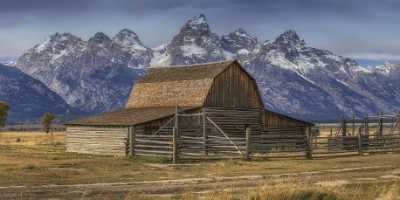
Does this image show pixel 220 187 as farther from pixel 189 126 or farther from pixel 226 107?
pixel 226 107

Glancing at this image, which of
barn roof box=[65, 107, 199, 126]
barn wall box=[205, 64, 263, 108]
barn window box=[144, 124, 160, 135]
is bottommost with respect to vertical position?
barn window box=[144, 124, 160, 135]

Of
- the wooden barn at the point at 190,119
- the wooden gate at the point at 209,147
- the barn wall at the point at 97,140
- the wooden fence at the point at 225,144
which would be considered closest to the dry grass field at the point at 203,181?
the wooden gate at the point at 209,147

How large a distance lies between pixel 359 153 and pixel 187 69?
17.0 m

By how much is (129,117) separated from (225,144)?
9.86 meters

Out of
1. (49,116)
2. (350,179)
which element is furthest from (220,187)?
(49,116)

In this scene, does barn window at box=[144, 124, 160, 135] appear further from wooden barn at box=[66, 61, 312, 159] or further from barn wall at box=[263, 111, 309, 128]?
barn wall at box=[263, 111, 309, 128]

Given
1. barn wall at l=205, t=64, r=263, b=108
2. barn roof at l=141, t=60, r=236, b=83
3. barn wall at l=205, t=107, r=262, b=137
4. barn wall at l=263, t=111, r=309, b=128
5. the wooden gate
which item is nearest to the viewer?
the wooden gate

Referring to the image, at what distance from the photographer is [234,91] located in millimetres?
52312

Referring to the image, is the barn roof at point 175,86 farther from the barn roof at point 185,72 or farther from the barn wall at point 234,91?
the barn wall at point 234,91

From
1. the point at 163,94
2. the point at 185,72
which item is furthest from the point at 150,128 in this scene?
the point at 185,72

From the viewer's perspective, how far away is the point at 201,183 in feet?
78.5

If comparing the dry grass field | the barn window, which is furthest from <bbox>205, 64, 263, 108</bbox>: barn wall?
the dry grass field

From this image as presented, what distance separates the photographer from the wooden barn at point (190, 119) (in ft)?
137

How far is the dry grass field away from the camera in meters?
19.2
